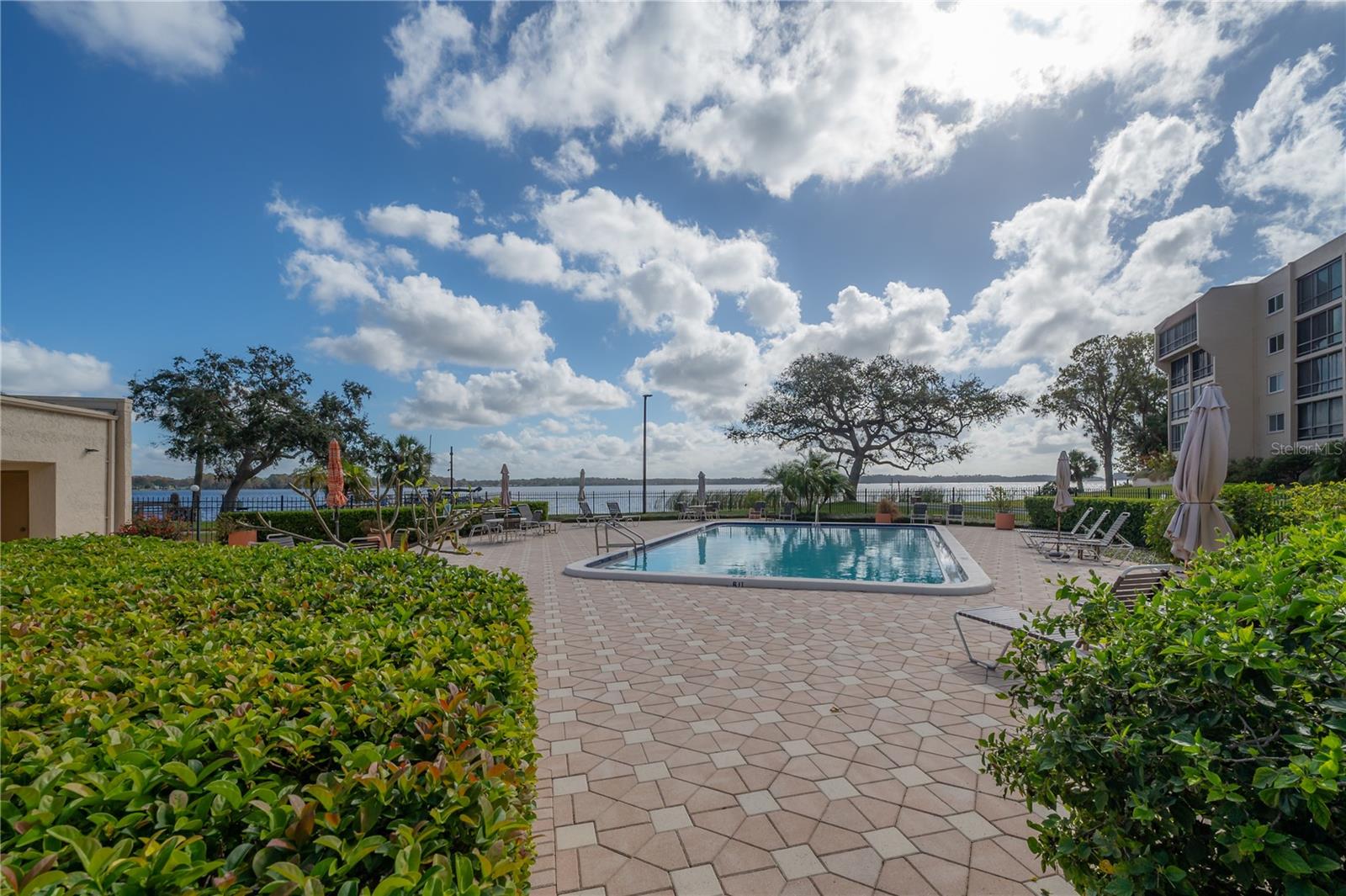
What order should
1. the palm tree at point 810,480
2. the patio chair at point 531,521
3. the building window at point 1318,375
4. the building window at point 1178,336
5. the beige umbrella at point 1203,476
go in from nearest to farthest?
the beige umbrella at point 1203,476 → the patio chair at point 531,521 → the palm tree at point 810,480 → the building window at point 1318,375 → the building window at point 1178,336

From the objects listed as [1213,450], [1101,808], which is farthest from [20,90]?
[1213,450]

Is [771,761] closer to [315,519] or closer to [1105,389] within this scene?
[315,519]

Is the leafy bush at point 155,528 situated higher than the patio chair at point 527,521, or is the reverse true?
the leafy bush at point 155,528

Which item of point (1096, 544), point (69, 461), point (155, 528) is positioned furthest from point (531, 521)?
point (1096, 544)

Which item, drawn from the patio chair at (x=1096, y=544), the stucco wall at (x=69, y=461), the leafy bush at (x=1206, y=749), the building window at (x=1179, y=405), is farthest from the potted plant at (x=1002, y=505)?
the stucco wall at (x=69, y=461)

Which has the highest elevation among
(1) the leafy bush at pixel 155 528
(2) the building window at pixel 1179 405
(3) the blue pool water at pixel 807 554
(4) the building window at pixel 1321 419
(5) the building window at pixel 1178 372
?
(5) the building window at pixel 1178 372

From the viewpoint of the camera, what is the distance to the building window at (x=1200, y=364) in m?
29.9

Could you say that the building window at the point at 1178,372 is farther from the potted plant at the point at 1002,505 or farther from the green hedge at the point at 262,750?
the green hedge at the point at 262,750

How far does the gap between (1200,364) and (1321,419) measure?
6.85m

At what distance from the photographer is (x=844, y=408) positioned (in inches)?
1063

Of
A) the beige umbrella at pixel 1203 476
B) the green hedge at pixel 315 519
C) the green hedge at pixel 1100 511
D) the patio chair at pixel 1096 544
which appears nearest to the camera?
the beige umbrella at pixel 1203 476

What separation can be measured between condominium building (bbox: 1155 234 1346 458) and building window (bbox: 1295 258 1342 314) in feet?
0.13

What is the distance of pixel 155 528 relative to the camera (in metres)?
11.1

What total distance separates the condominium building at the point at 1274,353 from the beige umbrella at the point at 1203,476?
2953 centimetres
